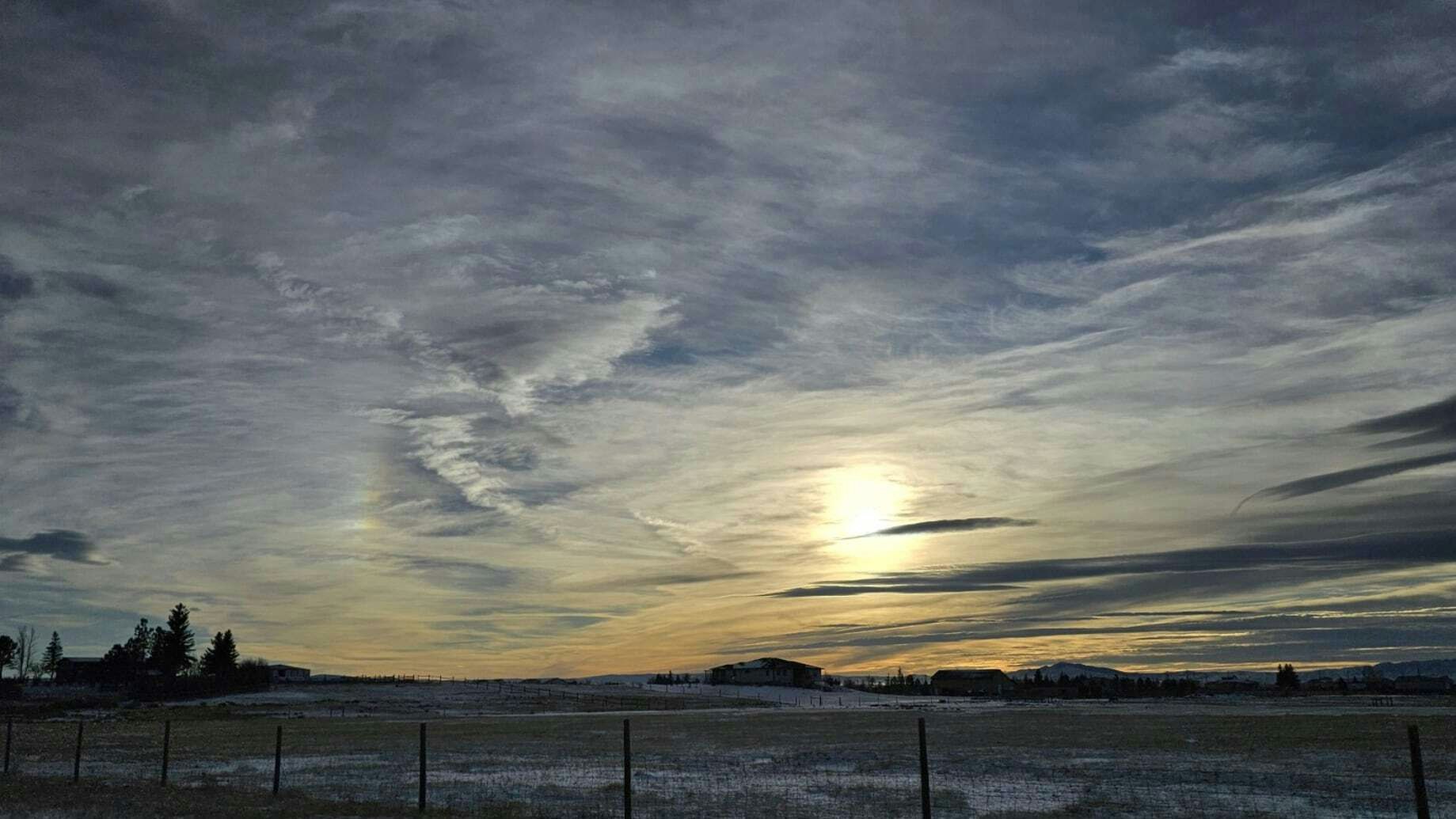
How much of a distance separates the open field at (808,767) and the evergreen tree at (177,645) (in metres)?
131

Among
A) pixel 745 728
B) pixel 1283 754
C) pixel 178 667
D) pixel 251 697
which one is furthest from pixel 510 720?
pixel 178 667

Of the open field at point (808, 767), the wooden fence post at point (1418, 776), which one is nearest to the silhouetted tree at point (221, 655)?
the open field at point (808, 767)

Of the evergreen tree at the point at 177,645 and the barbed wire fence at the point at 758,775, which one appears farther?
the evergreen tree at the point at 177,645

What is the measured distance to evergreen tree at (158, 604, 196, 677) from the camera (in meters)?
184

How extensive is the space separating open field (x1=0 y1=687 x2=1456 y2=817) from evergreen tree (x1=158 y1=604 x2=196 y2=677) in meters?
131

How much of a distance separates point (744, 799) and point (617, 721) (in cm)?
5349

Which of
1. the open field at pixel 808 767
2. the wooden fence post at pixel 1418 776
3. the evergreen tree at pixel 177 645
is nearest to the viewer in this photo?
the wooden fence post at pixel 1418 776

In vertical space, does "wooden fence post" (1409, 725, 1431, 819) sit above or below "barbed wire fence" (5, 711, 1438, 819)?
above

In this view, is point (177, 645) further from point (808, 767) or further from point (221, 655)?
point (808, 767)

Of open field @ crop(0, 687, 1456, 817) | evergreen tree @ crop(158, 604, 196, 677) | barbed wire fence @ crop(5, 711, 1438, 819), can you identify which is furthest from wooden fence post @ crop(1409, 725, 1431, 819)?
evergreen tree @ crop(158, 604, 196, 677)

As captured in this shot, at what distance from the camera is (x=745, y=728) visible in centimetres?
6506

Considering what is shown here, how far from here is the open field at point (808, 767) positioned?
25.2m

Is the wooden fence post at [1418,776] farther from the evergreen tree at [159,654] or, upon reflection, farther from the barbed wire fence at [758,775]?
the evergreen tree at [159,654]

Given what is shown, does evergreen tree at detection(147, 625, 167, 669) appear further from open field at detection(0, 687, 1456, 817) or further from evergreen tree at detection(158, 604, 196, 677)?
open field at detection(0, 687, 1456, 817)
